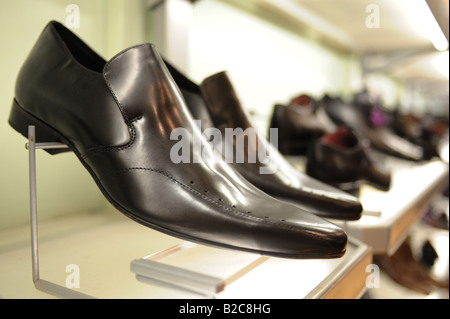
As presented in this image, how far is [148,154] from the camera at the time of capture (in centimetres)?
34

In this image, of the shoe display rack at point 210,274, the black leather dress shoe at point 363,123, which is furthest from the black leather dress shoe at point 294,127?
the shoe display rack at point 210,274

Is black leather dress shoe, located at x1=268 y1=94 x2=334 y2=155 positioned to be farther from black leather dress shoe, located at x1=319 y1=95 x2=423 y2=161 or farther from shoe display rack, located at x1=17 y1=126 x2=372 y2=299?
shoe display rack, located at x1=17 y1=126 x2=372 y2=299

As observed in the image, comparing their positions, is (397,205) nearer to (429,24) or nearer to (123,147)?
(429,24)

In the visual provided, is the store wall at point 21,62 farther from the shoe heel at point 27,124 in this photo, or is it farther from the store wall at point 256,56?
→ the store wall at point 256,56

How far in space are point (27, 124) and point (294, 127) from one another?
568 millimetres

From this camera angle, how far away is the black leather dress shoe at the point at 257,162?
0.43m

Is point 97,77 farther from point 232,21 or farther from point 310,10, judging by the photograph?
point 310,10

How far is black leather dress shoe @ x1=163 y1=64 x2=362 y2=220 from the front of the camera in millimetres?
428

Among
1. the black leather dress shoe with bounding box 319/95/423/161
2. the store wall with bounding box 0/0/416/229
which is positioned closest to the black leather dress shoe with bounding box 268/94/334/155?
the store wall with bounding box 0/0/416/229

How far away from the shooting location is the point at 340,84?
5.94 ft

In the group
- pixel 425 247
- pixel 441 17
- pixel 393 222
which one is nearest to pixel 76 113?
pixel 393 222

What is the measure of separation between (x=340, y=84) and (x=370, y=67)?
20cm

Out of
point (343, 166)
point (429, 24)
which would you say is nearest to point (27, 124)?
point (343, 166)

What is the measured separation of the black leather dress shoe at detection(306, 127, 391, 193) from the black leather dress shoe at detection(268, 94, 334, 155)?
4.2 inches
